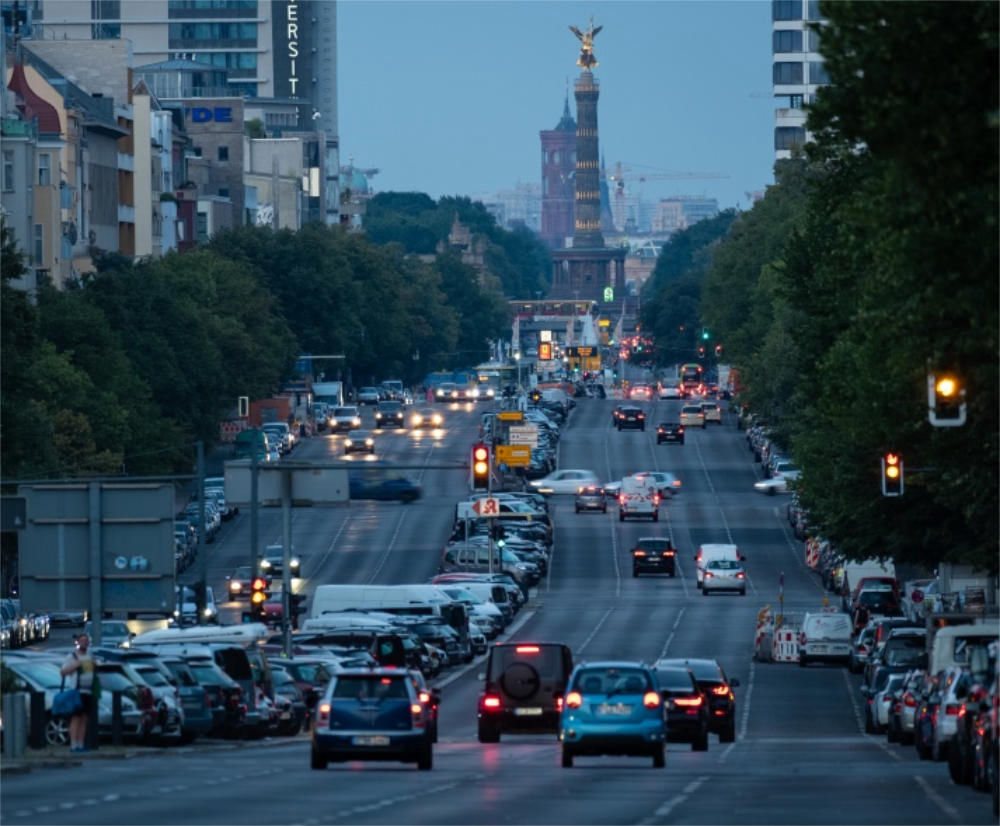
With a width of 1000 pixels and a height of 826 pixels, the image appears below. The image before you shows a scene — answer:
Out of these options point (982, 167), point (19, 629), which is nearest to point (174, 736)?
point (982, 167)

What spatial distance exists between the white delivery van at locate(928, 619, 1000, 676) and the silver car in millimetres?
47623

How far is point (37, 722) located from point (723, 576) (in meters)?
54.9

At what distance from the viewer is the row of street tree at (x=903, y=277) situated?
27.8 meters

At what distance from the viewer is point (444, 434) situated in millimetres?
148625

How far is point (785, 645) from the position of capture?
70125 mm

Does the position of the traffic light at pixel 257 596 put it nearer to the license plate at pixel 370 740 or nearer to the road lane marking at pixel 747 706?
the road lane marking at pixel 747 706

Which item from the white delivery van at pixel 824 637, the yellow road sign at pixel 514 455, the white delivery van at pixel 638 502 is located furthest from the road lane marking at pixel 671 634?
the yellow road sign at pixel 514 455

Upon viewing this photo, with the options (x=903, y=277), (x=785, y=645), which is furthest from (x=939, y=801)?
(x=785, y=645)

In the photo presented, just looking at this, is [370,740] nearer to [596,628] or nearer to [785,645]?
[785,645]

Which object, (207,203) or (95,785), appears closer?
(95,785)

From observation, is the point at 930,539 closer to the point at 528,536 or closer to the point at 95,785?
the point at 95,785

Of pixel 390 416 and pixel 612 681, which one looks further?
pixel 390 416

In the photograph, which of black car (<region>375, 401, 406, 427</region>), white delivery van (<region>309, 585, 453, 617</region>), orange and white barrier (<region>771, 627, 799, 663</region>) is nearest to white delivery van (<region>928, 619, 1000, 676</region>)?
orange and white barrier (<region>771, 627, 799, 663</region>)

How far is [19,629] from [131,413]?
1183 inches
